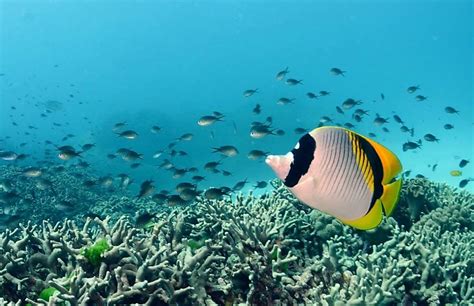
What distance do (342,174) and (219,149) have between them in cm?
871

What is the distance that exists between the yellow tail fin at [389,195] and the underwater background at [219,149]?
1419 mm

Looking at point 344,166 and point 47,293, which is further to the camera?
point 47,293

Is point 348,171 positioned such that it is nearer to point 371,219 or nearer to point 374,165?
point 374,165

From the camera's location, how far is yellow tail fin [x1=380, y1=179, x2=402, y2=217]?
1486 millimetres

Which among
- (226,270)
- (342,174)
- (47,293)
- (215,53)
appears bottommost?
(215,53)

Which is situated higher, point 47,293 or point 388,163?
point 388,163

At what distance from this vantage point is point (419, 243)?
363 cm

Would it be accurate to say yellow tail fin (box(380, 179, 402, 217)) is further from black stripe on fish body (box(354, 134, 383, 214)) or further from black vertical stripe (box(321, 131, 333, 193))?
black vertical stripe (box(321, 131, 333, 193))

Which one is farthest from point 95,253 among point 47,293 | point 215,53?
point 215,53

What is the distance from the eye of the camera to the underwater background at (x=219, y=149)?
10.3ft

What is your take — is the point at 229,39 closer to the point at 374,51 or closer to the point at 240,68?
the point at 240,68

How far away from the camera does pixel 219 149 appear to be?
33.3 feet

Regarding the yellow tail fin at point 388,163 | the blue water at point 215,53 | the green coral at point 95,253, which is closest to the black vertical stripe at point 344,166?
the yellow tail fin at point 388,163

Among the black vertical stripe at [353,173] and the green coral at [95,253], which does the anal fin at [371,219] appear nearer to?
the black vertical stripe at [353,173]
